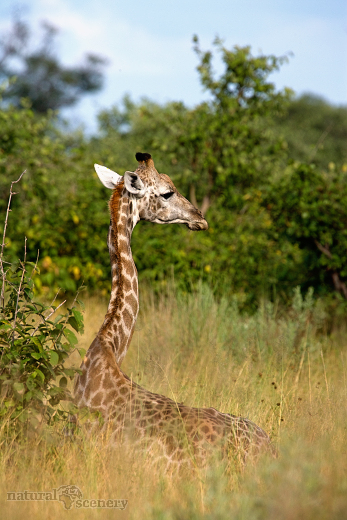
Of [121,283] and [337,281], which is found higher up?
→ [337,281]

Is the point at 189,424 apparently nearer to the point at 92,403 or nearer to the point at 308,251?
the point at 92,403

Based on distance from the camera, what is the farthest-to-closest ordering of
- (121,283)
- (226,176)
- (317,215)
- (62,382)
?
(226,176)
(317,215)
(121,283)
(62,382)

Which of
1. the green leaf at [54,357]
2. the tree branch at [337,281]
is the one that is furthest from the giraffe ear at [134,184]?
the tree branch at [337,281]

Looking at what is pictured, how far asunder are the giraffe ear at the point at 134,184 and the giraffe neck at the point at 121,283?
10 centimetres

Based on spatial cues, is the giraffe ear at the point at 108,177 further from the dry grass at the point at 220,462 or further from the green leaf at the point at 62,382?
the green leaf at the point at 62,382

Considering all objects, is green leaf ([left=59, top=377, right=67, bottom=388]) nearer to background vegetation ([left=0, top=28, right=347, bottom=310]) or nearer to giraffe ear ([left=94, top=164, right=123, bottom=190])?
giraffe ear ([left=94, top=164, right=123, bottom=190])

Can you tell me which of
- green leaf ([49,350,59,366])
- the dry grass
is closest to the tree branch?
the dry grass

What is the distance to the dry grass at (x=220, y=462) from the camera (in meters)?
2.64

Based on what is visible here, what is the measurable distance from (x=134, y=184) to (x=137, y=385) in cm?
160

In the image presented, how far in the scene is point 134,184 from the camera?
4.75 metres

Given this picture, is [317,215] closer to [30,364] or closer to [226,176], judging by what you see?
[226,176]

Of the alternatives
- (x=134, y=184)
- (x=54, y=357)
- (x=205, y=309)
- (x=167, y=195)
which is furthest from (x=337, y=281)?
(x=54, y=357)

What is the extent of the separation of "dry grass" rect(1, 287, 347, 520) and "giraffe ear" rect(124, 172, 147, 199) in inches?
61.1

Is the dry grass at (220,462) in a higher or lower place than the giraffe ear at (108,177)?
lower
